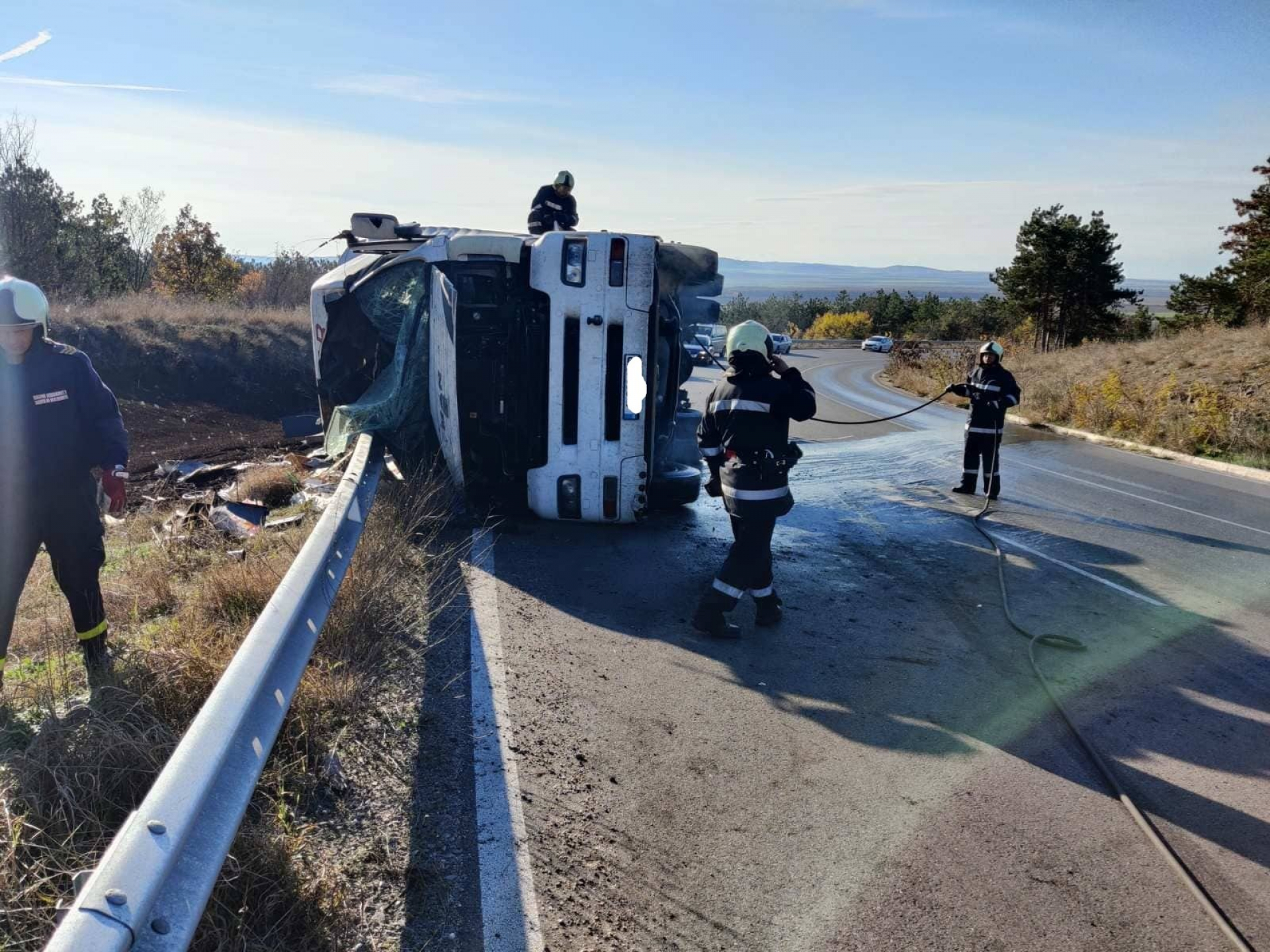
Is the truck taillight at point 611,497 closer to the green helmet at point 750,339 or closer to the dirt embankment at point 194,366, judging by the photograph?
the green helmet at point 750,339

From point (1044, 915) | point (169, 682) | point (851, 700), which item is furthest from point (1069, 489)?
point (169, 682)

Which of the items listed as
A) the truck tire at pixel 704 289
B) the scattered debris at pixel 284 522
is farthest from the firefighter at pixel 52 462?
the truck tire at pixel 704 289

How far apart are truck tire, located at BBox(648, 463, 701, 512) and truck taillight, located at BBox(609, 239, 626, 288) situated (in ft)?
6.00

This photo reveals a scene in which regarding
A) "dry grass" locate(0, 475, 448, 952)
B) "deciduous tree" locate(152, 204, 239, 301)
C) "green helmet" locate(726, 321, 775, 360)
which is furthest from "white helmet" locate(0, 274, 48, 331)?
"deciduous tree" locate(152, 204, 239, 301)

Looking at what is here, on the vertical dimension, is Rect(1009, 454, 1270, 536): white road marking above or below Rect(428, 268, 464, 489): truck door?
below

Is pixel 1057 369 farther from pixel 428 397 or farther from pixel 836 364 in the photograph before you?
pixel 836 364

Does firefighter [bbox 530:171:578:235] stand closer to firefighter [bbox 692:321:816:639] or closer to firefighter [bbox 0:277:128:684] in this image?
firefighter [bbox 692:321:816:639]

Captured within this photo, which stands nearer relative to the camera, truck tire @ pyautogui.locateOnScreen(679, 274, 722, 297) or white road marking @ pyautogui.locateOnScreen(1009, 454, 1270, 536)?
truck tire @ pyautogui.locateOnScreen(679, 274, 722, 297)

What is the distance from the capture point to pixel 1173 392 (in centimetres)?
1614

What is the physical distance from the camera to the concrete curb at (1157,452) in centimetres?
1195

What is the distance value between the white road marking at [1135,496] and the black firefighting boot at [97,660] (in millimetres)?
9262

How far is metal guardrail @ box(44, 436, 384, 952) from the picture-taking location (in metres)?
1.64

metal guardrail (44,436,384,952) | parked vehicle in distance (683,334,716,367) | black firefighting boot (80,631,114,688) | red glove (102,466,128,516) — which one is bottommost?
black firefighting boot (80,631,114,688)

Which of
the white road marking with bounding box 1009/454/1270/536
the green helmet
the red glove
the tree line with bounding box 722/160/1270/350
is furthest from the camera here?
the tree line with bounding box 722/160/1270/350
